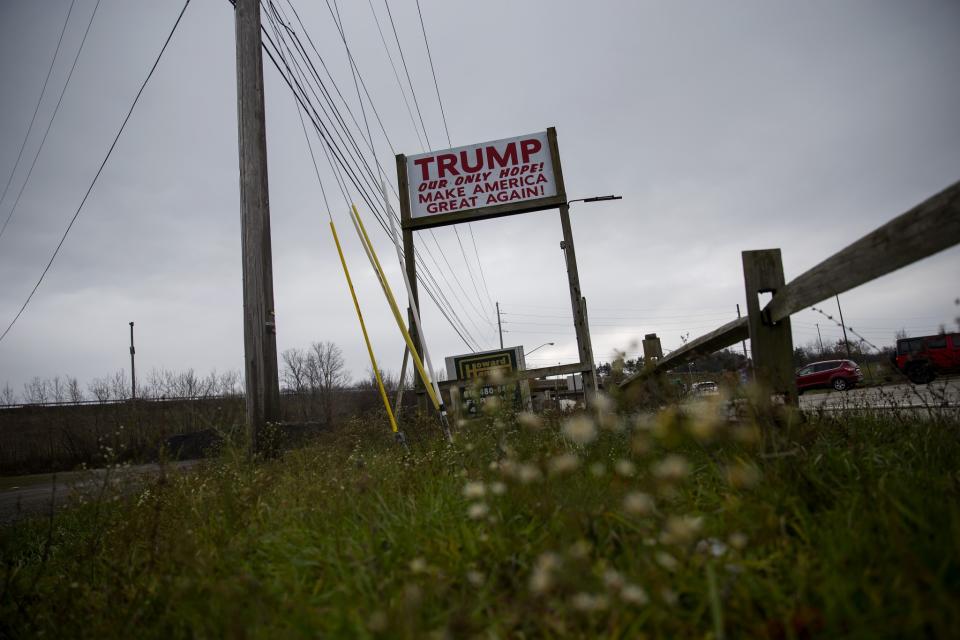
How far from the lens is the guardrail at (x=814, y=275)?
1428 mm

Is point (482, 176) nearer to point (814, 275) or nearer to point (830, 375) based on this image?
point (814, 275)

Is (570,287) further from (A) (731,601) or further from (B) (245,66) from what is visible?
(A) (731,601)

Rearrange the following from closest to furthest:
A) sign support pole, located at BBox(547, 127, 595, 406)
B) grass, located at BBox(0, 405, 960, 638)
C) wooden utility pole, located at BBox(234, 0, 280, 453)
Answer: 1. grass, located at BBox(0, 405, 960, 638)
2. wooden utility pole, located at BBox(234, 0, 280, 453)
3. sign support pole, located at BBox(547, 127, 595, 406)

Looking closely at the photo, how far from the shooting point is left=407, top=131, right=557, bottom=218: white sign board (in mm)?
7051

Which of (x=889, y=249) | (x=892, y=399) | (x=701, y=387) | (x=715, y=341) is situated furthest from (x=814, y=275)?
(x=892, y=399)

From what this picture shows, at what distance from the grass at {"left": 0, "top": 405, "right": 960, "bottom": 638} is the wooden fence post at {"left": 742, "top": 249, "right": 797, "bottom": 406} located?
33 centimetres

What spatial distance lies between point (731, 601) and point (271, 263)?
5.39m

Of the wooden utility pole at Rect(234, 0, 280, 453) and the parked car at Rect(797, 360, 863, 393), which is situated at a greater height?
the wooden utility pole at Rect(234, 0, 280, 453)

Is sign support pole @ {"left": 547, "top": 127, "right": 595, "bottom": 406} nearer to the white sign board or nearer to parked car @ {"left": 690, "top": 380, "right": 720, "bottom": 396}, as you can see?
the white sign board

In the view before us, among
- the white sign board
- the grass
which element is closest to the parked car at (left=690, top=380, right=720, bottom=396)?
the grass

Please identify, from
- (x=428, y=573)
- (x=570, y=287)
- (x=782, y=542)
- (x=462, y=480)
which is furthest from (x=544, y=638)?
(x=570, y=287)

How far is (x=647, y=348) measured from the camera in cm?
553

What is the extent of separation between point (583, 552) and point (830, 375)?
22.4 metres

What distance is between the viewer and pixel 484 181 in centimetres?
709
